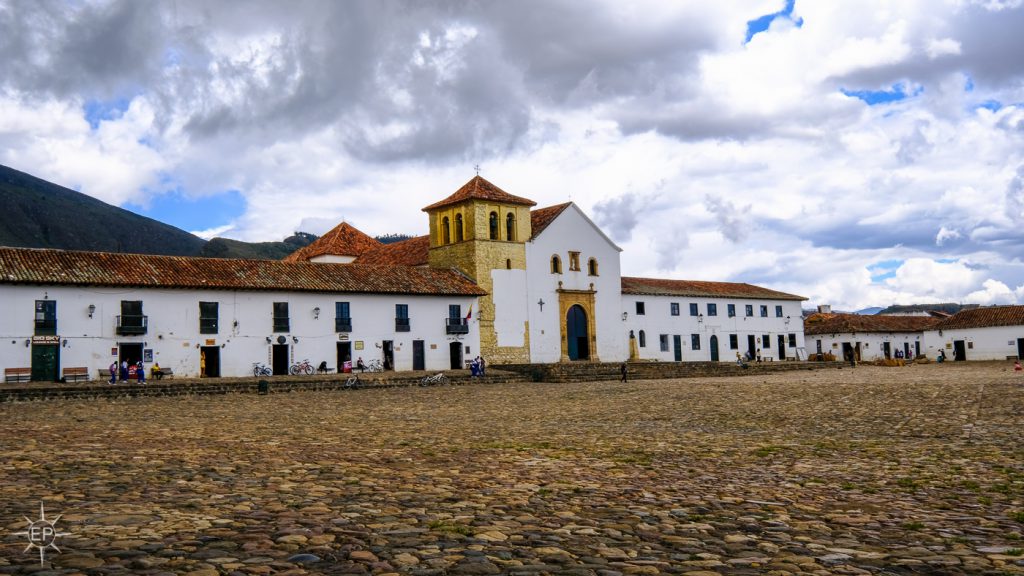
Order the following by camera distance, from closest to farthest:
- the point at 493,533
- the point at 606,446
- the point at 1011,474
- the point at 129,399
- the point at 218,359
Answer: the point at 493,533, the point at 1011,474, the point at 606,446, the point at 129,399, the point at 218,359

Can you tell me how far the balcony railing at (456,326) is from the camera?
134 ft

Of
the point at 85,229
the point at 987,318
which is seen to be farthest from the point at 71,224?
the point at 987,318

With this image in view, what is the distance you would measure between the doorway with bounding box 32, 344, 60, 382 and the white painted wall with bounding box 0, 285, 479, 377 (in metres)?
0.19

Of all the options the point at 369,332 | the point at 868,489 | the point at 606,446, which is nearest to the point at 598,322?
the point at 369,332

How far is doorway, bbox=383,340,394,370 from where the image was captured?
38938 millimetres

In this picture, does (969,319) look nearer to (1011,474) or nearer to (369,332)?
(369,332)

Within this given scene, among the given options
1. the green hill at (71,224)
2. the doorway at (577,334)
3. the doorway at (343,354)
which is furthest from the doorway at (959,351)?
the green hill at (71,224)

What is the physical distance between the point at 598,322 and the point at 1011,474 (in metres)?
40.6

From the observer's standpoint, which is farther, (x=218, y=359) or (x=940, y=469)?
(x=218, y=359)

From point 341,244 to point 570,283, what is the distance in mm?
15609

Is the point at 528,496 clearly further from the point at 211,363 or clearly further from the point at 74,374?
the point at 211,363

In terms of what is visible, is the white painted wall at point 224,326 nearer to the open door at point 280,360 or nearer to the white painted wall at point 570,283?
the open door at point 280,360

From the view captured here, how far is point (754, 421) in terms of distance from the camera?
45.3ft

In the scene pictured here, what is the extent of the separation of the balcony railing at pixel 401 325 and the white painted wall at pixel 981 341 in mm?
44828
